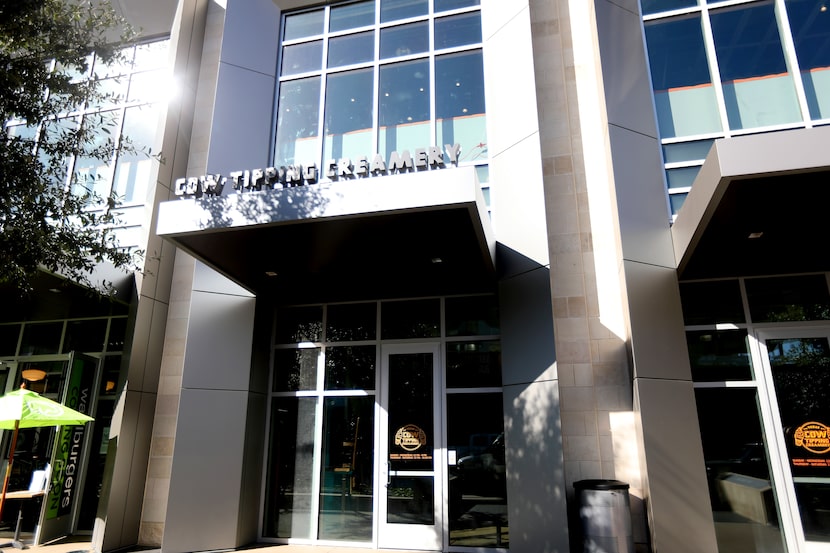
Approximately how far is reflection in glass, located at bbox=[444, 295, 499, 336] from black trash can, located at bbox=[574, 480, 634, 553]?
276 cm

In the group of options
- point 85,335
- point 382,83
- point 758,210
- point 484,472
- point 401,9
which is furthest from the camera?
point 85,335

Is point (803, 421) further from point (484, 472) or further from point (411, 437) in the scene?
point (411, 437)

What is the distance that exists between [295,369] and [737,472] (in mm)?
6871

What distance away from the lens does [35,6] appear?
251 inches

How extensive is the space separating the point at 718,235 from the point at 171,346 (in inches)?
352

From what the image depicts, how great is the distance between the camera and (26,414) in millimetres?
8016

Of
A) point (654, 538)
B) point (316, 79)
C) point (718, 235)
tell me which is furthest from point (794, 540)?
point (316, 79)

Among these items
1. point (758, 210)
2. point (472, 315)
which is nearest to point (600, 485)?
point (472, 315)

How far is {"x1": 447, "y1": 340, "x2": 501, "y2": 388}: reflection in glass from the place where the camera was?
8555 millimetres

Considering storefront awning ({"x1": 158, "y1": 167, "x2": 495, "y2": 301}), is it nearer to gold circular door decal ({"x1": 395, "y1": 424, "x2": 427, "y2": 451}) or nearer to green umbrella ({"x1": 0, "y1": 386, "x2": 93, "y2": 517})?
gold circular door decal ({"x1": 395, "y1": 424, "x2": 427, "y2": 451})

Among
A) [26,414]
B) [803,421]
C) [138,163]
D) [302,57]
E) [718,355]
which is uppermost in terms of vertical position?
[302,57]

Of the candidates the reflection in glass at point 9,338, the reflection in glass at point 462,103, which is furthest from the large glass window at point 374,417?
the reflection in glass at point 9,338

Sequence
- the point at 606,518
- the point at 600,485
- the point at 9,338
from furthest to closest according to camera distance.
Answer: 1. the point at 9,338
2. the point at 600,485
3. the point at 606,518

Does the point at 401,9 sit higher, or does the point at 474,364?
the point at 401,9
